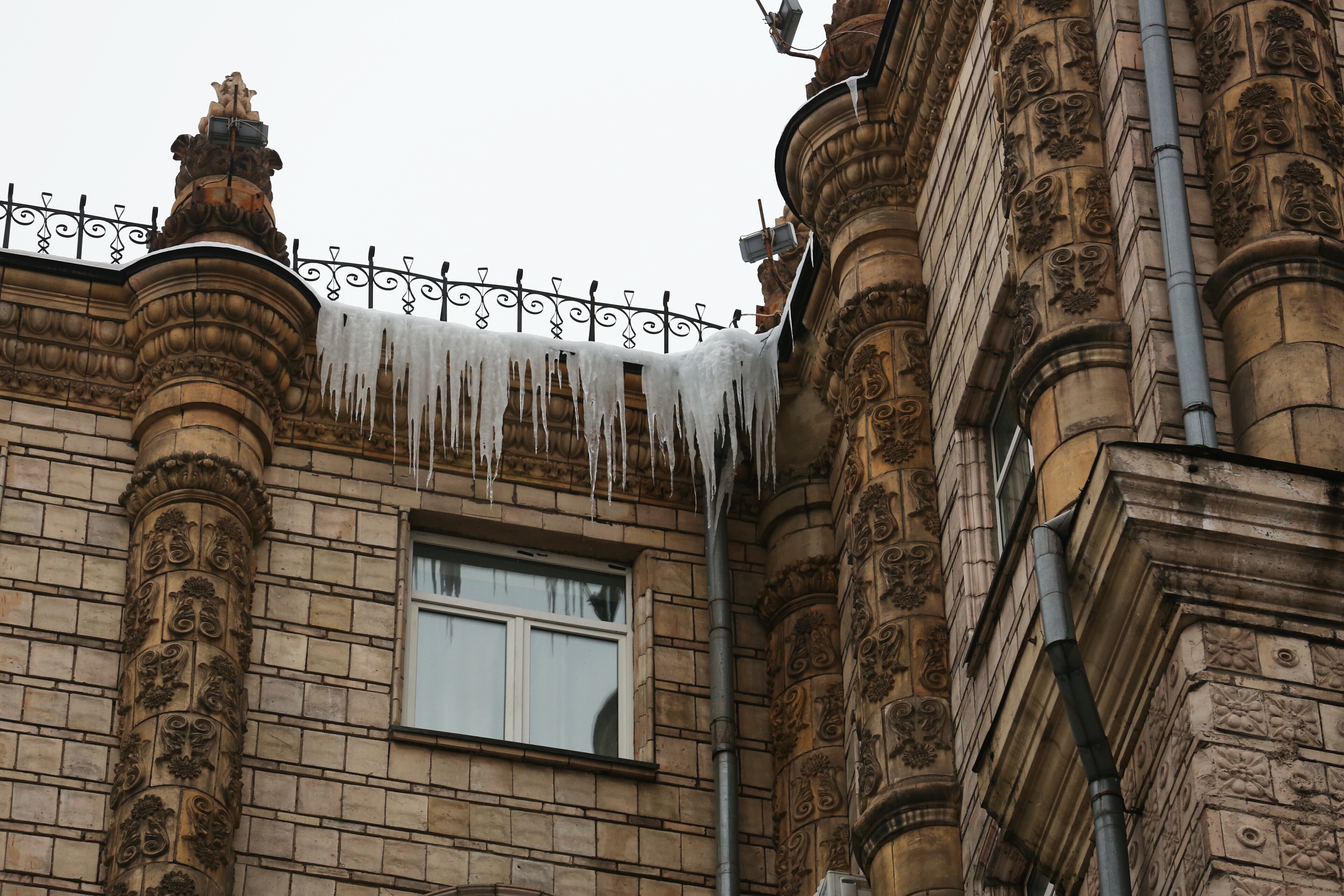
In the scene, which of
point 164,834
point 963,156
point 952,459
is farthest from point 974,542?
point 164,834

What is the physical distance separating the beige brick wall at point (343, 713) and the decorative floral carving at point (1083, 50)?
225 inches

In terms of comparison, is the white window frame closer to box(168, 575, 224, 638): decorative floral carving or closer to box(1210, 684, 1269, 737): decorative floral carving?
box(1210, 684, 1269, 737): decorative floral carving

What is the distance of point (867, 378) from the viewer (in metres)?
18.4

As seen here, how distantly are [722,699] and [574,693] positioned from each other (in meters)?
1.11

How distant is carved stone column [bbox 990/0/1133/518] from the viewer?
46.8 feet

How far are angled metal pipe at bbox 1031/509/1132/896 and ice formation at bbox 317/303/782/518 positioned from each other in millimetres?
6964

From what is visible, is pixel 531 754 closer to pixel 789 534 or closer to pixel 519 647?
pixel 519 647

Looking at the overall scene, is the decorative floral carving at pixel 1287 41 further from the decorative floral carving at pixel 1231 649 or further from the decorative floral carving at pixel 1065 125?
the decorative floral carving at pixel 1231 649

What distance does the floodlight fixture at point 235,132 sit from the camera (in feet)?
68.0

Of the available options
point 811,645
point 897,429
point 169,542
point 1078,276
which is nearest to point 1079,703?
point 1078,276

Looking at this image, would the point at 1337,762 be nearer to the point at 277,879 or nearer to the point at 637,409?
the point at 277,879

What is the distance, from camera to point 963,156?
17.8 meters

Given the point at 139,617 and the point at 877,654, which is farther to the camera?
the point at 139,617

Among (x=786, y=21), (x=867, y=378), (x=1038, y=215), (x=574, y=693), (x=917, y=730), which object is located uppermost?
(x=786, y=21)
